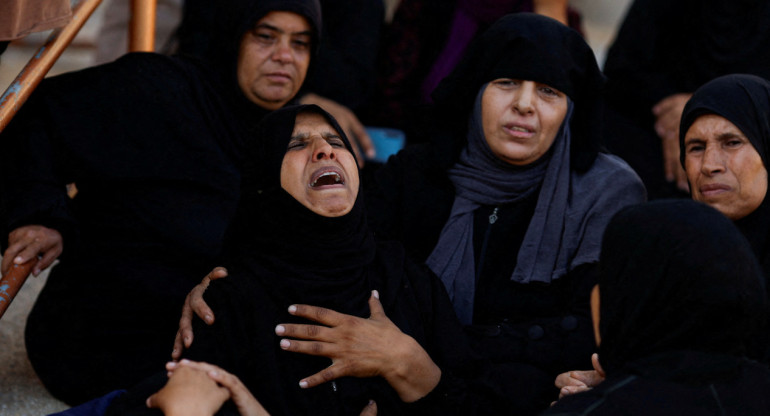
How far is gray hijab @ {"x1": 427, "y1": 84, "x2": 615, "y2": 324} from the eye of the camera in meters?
3.02

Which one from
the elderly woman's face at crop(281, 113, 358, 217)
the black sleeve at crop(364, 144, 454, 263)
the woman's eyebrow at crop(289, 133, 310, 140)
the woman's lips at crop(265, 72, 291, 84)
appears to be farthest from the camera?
the woman's lips at crop(265, 72, 291, 84)

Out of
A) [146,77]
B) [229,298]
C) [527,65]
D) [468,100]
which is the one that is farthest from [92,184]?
[527,65]

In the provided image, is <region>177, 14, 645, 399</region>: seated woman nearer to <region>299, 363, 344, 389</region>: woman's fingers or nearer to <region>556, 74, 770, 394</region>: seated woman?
<region>556, 74, 770, 394</region>: seated woman

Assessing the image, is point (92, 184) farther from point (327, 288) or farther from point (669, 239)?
point (669, 239)

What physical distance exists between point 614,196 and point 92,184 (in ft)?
6.02

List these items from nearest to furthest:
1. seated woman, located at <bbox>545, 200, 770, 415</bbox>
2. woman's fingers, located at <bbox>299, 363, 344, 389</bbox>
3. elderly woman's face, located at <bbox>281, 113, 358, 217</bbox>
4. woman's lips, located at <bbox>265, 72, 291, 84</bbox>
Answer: seated woman, located at <bbox>545, 200, 770, 415</bbox> → woman's fingers, located at <bbox>299, 363, 344, 389</bbox> → elderly woman's face, located at <bbox>281, 113, 358, 217</bbox> → woman's lips, located at <bbox>265, 72, 291, 84</bbox>

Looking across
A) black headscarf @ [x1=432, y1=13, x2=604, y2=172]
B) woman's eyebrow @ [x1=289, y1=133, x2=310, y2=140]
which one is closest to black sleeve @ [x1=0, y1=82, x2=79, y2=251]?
woman's eyebrow @ [x1=289, y1=133, x2=310, y2=140]

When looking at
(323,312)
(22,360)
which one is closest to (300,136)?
(323,312)

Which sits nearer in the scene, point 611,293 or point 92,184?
point 611,293

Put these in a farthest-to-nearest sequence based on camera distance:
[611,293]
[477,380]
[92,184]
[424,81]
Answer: [424,81] < [92,184] < [477,380] < [611,293]

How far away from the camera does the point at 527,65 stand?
3066 mm

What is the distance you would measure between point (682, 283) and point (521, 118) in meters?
1.27

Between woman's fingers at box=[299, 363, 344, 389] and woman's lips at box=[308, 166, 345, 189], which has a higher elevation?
woman's lips at box=[308, 166, 345, 189]

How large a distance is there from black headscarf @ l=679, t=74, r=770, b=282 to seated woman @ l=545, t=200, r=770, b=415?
2.75 feet
